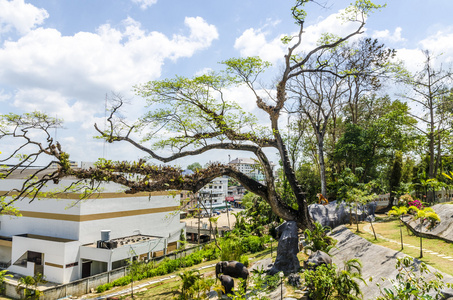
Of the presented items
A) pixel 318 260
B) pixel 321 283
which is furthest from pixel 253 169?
pixel 321 283

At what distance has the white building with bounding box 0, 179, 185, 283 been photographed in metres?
16.7

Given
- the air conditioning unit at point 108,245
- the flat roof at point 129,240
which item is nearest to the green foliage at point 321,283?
the air conditioning unit at point 108,245

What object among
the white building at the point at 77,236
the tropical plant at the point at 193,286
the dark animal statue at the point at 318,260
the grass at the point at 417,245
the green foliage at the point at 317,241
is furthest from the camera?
the white building at the point at 77,236

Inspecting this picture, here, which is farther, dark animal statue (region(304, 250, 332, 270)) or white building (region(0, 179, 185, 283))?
white building (region(0, 179, 185, 283))

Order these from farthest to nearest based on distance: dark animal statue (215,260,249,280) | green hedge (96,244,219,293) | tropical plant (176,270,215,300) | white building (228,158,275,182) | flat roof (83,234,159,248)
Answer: flat roof (83,234,159,248)
white building (228,158,275,182)
green hedge (96,244,219,293)
dark animal statue (215,260,249,280)
tropical plant (176,270,215,300)

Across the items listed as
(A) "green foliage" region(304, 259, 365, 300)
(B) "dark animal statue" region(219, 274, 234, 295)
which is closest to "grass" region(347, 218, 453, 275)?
(A) "green foliage" region(304, 259, 365, 300)

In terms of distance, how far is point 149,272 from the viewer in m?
12.7

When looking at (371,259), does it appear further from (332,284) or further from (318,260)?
(332,284)

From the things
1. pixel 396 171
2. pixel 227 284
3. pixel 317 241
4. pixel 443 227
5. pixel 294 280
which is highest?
pixel 396 171

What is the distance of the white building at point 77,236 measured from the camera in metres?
16.7

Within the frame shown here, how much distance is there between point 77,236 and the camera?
696 inches

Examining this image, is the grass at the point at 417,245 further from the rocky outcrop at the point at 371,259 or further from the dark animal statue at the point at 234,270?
the dark animal statue at the point at 234,270

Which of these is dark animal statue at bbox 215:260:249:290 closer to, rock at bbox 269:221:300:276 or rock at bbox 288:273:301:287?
rock at bbox 269:221:300:276

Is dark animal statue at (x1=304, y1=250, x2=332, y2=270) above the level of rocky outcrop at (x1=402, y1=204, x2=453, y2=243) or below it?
below
